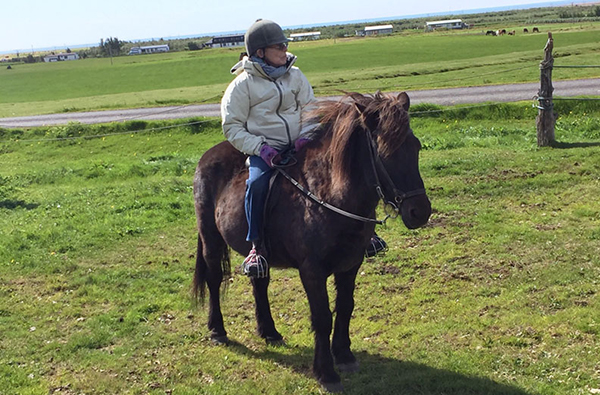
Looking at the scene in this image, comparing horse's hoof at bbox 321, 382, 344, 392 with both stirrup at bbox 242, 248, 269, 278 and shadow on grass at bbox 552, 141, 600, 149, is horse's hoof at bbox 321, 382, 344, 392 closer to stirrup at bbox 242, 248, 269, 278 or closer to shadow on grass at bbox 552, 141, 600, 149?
stirrup at bbox 242, 248, 269, 278

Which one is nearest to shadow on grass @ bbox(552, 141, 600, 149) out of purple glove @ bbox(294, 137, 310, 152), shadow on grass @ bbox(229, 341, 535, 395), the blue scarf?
shadow on grass @ bbox(229, 341, 535, 395)

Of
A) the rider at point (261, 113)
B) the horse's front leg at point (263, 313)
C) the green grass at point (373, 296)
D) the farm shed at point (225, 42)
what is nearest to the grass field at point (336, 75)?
the green grass at point (373, 296)

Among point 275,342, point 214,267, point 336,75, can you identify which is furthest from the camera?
point 336,75

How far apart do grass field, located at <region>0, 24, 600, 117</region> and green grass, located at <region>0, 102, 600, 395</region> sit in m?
9.20

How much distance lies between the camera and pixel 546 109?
1417 cm

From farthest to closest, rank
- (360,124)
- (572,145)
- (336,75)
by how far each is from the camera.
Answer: (336,75) → (572,145) → (360,124)

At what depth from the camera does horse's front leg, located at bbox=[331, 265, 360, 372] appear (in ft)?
19.5

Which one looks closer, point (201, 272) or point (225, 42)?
point (201, 272)

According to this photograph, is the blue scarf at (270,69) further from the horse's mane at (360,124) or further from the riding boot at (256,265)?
the riding boot at (256,265)

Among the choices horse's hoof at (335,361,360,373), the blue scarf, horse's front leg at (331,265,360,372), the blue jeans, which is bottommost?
horse's hoof at (335,361,360,373)

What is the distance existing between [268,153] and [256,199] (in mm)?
479

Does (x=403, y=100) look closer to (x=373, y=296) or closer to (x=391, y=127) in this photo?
(x=391, y=127)

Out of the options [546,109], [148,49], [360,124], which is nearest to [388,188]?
[360,124]

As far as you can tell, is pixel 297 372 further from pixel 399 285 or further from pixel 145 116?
pixel 145 116
